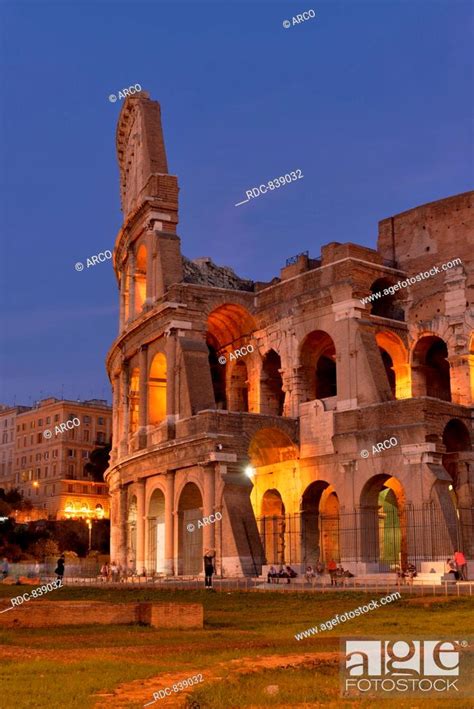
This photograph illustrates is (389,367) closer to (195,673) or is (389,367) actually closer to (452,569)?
(452,569)

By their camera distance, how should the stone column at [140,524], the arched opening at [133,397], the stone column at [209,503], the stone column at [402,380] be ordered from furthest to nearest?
1. the arched opening at [133,397]
2. the stone column at [140,524]
3. the stone column at [402,380]
4. the stone column at [209,503]

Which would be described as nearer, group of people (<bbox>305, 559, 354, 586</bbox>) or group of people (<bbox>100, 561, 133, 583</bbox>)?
group of people (<bbox>305, 559, 354, 586</bbox>)

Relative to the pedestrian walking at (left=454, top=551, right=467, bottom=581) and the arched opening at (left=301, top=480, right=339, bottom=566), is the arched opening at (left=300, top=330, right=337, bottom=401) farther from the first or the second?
the pedestrian walking at (left=454, top=551, right=467, bottom=581)

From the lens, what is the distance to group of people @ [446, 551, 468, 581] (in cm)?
2792

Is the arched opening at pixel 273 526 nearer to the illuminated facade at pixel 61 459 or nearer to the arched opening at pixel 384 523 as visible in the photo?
the arched opening at pixel 384 523

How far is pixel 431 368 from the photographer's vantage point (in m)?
38.5

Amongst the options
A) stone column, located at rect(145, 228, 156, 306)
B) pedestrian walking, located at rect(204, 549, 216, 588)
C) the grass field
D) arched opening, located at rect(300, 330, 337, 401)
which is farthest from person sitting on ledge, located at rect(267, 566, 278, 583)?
stone column, located at rect(145, 228, 156, 306)

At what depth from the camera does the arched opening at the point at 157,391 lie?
134 ft

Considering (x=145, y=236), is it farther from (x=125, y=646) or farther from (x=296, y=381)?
(x=125, y=646)

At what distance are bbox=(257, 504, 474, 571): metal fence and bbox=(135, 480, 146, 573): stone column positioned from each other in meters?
4.87

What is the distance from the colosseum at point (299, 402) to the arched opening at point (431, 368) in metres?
0.07

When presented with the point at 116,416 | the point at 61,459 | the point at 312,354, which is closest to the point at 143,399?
the point at 116,416

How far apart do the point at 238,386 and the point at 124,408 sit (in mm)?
5453

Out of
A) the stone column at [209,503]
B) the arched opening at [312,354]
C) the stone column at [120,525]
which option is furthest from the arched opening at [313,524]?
the stone column at [120,525]
